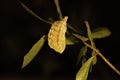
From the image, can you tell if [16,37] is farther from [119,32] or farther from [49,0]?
[119,32]

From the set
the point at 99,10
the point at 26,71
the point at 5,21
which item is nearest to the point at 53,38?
the point at 99,10

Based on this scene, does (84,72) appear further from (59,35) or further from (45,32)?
(45,32)

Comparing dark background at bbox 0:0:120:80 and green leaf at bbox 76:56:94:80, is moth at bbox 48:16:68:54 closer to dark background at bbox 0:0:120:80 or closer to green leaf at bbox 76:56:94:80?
green leaf at bbox 76:56:94:80

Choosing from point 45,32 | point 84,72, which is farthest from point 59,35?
point 45,32

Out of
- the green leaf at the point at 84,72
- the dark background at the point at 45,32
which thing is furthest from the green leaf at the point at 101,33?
the dark background at the point at 45,32

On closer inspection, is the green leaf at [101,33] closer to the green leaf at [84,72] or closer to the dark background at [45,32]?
the green leaf at [84,72]
